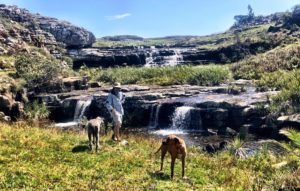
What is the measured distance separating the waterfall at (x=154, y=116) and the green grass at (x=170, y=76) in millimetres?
20527

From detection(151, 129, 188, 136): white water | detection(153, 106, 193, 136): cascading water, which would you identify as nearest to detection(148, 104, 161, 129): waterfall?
detection(153, 106, 193, 136): cascading water

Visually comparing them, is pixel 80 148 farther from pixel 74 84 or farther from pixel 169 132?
pixel 74 84

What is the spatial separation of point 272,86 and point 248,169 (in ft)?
134

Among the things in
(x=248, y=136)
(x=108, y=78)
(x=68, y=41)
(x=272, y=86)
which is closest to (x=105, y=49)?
(x=68, y=41)

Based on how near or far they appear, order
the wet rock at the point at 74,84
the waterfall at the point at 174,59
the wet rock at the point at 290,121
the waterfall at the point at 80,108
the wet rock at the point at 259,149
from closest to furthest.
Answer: the wet rock at the point at 259,149 → the wet rock at the point at 290,121 → the waterfall at the point at 80,108 → the wet rock at the point at 74,84 → the waterfall at the point at 174,59

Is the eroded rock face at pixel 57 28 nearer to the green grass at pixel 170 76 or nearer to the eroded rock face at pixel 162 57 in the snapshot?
the eroded rock face at pixel 162 57

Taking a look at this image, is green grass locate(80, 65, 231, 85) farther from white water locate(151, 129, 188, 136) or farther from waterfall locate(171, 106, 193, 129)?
white water locate(151, 129, 188, 136)

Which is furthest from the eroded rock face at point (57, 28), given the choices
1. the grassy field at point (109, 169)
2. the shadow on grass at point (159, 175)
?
the shadow on grass at point (159, 175)

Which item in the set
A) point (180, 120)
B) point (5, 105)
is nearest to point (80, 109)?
point (5, 105)

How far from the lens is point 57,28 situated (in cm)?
12544

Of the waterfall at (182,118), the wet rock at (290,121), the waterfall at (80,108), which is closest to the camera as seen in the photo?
the wet rock at (290,121)

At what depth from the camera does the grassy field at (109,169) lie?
517 inches

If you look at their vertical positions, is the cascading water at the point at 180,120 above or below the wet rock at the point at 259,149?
below

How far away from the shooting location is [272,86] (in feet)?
187
